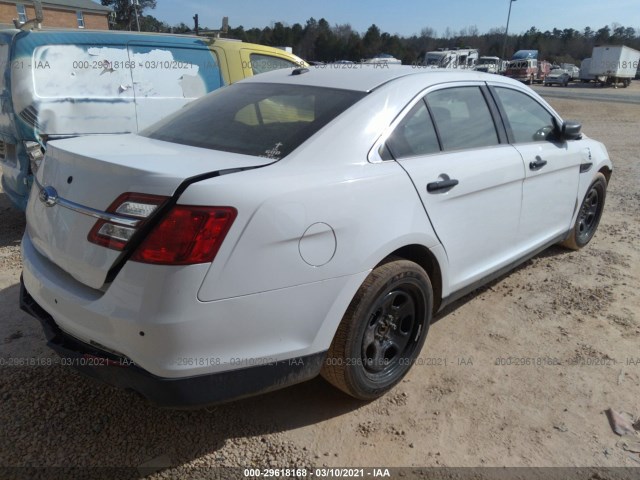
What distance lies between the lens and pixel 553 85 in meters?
46.3

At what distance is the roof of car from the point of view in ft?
9.02

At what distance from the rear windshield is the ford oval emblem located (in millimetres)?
631

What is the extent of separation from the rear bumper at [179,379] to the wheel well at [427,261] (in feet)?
2.42

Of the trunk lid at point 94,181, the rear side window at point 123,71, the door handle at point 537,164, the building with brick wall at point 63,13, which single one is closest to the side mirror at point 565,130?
the door handle at point 537,164

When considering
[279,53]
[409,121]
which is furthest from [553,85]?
[409,121]

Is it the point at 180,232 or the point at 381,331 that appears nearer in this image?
the point at 180,232

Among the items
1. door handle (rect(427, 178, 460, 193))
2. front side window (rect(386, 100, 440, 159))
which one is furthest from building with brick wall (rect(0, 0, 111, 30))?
door handle (rect(427, 178, 460, 193))

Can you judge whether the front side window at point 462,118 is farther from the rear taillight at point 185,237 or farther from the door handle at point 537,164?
the rear taillight at point 185,237

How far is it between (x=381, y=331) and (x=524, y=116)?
2071mm

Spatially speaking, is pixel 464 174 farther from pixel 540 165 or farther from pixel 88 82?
pixel 88 82

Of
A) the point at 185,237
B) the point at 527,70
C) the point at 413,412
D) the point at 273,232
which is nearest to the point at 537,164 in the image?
the point at 413,412

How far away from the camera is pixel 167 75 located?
17.7 ft

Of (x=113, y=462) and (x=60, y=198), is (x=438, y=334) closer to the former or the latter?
(x=113, y=462)

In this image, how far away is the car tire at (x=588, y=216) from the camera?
15.0 ft
